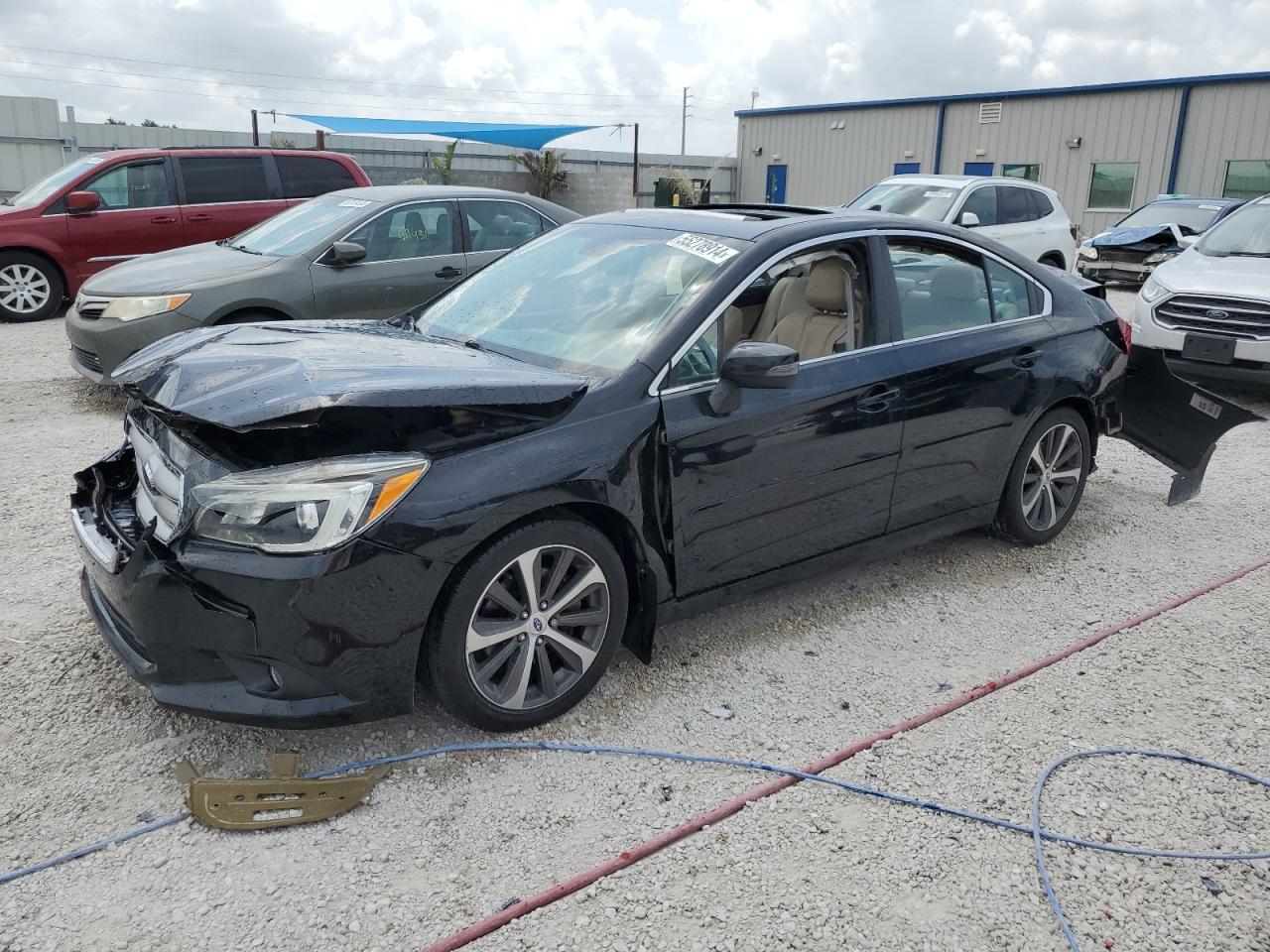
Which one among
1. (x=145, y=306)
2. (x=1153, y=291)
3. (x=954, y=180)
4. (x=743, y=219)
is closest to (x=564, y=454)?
(x=743, y=219)

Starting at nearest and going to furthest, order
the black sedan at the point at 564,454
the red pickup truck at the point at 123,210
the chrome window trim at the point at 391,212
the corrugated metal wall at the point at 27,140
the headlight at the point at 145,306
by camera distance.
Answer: the black sedan at the point at 564,454 < the headlight at the point at 145,306 < the chrome window trim at the point at 391,212 < the red pickup truck at the point at 123,210 < the corrugated metal wall at the point at 27,140

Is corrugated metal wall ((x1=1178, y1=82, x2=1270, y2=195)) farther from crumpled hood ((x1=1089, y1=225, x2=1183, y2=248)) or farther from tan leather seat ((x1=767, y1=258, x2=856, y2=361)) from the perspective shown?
tan leather seat ((x1=767, y1=258, x2=856, y2=361))

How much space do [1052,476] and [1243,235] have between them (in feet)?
17.8

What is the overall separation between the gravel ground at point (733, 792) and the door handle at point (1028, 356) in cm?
101

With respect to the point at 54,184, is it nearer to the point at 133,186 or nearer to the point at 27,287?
the point at 133,186

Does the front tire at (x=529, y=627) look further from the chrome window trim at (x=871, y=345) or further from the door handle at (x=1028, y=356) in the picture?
the door handle at (x=1028, y=356)

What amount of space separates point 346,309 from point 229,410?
4.81 m

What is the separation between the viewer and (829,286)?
13.6ft

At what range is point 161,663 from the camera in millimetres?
2777

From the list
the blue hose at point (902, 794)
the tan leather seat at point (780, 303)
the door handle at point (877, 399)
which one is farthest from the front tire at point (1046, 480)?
the blue hose at point (902, 794)

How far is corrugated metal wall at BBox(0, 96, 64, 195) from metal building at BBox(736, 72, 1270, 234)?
19.9 meters

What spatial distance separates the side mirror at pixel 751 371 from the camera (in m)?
3.36

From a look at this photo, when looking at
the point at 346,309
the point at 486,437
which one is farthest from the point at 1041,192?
the point at 486,437

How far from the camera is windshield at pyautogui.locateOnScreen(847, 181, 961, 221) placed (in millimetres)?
11703
